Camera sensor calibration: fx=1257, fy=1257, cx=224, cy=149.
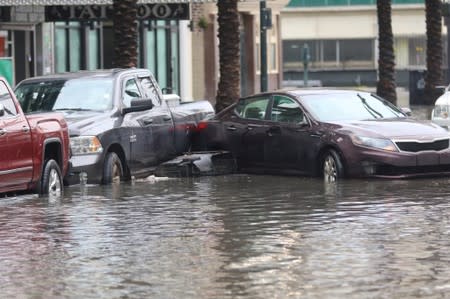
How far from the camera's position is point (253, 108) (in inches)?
776

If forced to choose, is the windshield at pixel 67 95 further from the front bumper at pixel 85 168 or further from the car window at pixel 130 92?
the front bumper at pixel 85 168

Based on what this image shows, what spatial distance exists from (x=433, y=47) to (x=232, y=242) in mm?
32754

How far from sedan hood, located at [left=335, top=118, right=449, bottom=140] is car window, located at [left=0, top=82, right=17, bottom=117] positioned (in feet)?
15.7

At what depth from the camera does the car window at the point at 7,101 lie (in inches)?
590

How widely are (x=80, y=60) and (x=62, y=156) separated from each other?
22.2 meters

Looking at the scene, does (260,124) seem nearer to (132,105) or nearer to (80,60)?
(132,105)

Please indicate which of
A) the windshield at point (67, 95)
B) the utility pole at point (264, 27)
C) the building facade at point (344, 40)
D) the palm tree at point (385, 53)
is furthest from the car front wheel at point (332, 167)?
the building facade at point (344, 40)

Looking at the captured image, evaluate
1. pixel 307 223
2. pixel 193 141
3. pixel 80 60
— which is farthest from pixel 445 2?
pixel 307 223

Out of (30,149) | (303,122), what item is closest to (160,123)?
(303,122)

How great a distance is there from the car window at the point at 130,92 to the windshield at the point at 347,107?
2518mm

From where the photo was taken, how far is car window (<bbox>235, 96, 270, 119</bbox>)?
63.8 feet

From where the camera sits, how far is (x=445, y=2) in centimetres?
3869

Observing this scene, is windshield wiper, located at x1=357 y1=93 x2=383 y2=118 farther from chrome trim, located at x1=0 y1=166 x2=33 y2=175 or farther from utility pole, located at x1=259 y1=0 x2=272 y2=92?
utility pole, located at x1=259 y1=0 x2=272 y2=92

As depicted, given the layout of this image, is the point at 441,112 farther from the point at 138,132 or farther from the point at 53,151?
the point at 53,151
